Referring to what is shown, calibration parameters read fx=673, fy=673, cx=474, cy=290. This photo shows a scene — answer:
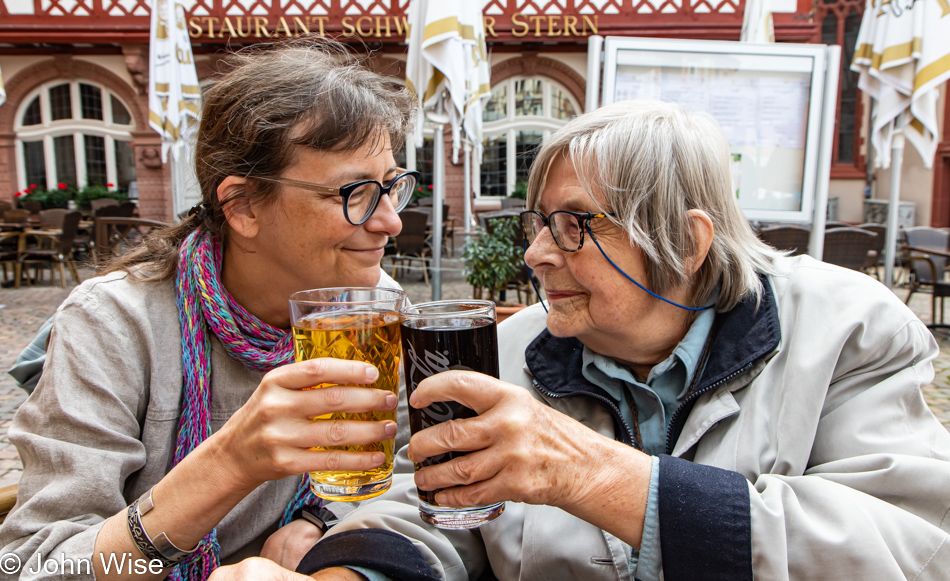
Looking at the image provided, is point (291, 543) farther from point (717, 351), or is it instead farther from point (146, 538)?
point (717, 351)

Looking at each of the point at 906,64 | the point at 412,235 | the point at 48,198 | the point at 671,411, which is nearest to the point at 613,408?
the point at 671,411

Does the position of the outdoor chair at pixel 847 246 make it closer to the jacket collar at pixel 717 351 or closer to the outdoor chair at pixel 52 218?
the jacket collar at pixel 717 351

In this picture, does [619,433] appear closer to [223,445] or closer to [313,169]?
[223,445]

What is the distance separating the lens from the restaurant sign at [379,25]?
14.9 metres

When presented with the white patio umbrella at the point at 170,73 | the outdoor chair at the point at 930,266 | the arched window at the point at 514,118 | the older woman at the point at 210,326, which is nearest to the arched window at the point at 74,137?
the arched window at the point at 514,118

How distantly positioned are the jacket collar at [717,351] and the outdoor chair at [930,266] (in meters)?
5.82

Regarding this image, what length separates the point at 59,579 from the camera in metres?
1.21

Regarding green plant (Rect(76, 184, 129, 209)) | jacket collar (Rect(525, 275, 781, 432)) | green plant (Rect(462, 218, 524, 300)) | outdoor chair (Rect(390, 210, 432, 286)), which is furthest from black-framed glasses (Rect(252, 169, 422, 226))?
green plant (Rect(76, 184, 129, 209))

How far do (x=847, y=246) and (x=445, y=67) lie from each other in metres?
3.94

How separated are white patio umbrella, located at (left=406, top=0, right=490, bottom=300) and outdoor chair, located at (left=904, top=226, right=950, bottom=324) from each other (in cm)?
440

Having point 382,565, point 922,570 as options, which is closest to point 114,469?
point 382,565

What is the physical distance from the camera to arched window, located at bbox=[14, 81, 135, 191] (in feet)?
55.0

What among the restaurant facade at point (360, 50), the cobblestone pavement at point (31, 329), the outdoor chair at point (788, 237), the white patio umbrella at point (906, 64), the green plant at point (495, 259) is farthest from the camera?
the restaurant facade at point (360, 50)

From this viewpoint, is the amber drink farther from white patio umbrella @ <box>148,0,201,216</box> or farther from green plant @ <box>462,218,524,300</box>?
white patio umbrella @ <box>148,0,201,216</box>
